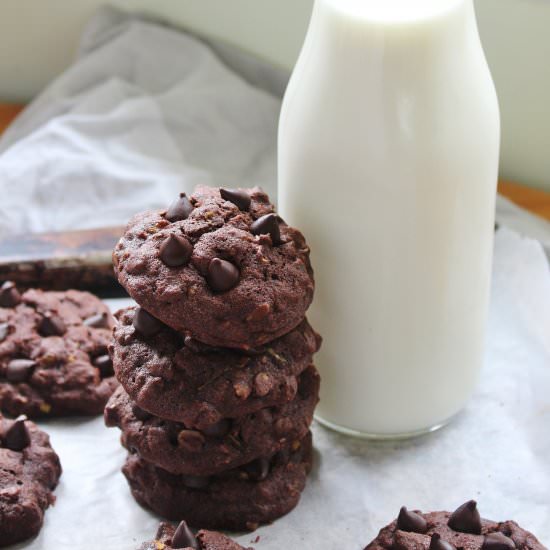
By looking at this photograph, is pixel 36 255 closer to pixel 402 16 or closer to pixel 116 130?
pixel 116 130

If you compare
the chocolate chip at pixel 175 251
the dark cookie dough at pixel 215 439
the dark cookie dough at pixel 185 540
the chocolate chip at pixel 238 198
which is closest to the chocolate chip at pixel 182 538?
the dark cookie dough at pixel 185 540

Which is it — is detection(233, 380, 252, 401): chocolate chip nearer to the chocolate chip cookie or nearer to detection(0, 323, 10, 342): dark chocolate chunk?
the chocolate chip cookie

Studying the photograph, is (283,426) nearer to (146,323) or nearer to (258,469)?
(258,469)

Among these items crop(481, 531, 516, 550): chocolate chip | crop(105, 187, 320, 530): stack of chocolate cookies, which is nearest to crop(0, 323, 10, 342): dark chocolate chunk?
crop(105, 187, 320, 530): stack of chocolate cookies

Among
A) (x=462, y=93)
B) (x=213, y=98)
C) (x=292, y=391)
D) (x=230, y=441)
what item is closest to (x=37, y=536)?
(x=230, y=441)

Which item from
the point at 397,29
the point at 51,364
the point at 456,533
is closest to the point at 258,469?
the point at 456,533

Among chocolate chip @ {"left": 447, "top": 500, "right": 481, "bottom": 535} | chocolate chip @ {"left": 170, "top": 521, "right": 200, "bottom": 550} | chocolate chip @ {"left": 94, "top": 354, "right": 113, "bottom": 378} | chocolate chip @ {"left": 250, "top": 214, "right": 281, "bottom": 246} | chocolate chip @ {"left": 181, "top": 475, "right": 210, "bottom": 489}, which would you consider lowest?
chocolate chip @ {"left": 94, "top": 354, "right": 113, "bottom": 378}

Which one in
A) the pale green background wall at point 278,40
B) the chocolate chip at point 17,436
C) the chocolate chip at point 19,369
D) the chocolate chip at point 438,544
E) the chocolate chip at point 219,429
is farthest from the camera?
the pale green background wall at point 278,40

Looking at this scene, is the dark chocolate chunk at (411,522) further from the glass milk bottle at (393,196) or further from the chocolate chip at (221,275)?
the chocolate chip at (221,275)
